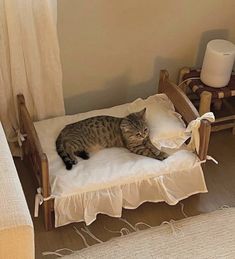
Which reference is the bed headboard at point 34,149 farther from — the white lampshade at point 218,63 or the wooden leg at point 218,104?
the wooden leg at point 218,104

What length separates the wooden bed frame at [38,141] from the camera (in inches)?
78.2

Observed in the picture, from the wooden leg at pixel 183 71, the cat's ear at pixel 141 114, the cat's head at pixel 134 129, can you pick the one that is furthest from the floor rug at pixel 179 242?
the wooden leg at pixel 183 71

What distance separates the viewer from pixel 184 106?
234 cm

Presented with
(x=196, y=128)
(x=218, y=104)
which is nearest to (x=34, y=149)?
(x=196, y=128)

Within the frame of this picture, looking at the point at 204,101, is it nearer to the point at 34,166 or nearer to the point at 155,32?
the point at 155,32

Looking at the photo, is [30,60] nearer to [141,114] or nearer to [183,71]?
[141,114]

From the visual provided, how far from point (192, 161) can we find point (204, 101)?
0.42m

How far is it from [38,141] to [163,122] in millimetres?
637

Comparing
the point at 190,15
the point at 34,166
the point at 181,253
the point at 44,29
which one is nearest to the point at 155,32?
the point at 190,15

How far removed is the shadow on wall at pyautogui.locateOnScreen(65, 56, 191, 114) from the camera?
2.61 meters

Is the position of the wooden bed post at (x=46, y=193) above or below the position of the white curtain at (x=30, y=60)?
below

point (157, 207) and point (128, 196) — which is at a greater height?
point (128, 196)

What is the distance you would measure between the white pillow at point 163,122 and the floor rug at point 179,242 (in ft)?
1.23

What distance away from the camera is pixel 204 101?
2.50 meters
